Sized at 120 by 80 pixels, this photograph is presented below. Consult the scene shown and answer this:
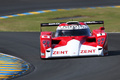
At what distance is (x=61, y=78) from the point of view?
10.1 m

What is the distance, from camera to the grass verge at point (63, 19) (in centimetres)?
2368

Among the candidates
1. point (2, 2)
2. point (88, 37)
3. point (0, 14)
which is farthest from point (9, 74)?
point (2, 2)

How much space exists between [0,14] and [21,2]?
5.39m

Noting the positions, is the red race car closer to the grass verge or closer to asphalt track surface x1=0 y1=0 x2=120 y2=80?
asphalt track surface x1=0 y1=0 x2=120 y2=80

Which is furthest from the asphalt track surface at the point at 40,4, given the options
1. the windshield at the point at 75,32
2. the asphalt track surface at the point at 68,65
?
the windshield at the point at 75,32

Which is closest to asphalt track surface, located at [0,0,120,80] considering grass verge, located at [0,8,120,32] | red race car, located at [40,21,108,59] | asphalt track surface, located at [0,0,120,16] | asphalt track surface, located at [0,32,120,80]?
asphalt track surface, located at [0,32,120,80]

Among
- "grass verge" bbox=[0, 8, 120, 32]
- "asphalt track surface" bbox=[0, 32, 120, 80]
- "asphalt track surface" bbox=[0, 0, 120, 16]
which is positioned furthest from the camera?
"asphalt track surface" bbox=[0, 0, 120, 16]

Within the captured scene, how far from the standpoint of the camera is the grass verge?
23684mm

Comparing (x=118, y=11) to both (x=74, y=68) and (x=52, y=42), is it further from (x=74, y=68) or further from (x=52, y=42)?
(x=74, y=68)

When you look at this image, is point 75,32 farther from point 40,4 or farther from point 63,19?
point 40,4

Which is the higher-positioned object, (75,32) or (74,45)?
(75,32)

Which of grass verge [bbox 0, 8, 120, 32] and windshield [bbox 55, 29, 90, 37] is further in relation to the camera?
grass verge [bbox 0, 8, 120, 32]

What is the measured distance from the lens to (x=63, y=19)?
27.4 metres

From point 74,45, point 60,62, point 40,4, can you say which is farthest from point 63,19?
point 60,62
